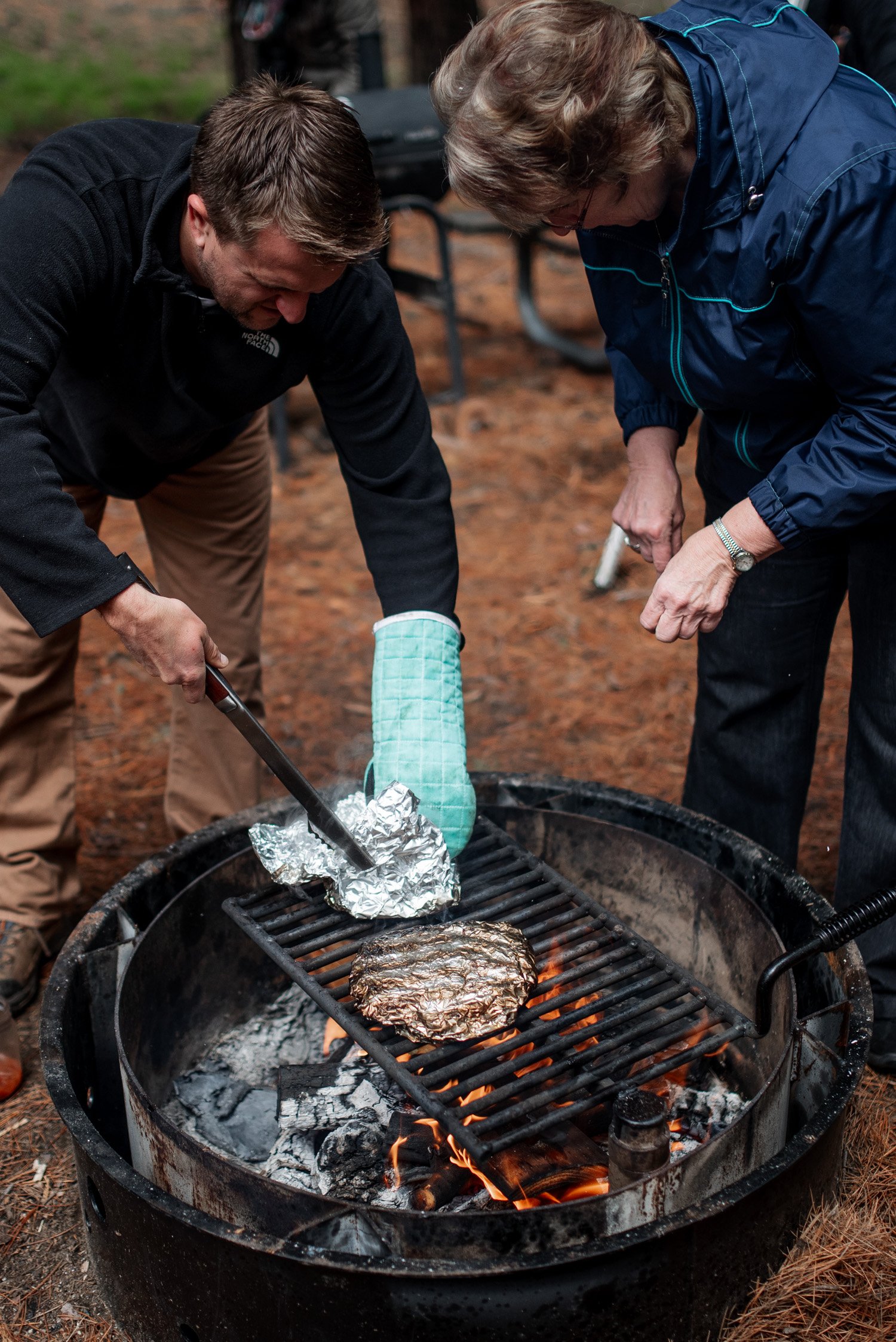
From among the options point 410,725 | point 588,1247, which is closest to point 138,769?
point 410,725

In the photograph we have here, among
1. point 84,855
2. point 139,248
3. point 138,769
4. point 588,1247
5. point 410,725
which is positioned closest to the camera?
point 588,1247

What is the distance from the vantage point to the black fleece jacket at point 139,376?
211 cm

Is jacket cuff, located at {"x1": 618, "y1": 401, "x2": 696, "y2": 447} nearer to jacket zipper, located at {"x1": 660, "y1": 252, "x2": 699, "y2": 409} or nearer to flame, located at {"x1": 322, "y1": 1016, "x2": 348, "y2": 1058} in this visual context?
jacket zipper, located at {"x1": 660, "y1": 252, "x2": 699, "y2": 409}

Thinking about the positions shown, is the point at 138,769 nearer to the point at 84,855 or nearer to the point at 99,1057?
the point at 84,855

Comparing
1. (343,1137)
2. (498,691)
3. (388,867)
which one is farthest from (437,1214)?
(498,691)

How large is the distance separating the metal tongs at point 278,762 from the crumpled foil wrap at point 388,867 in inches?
1.1

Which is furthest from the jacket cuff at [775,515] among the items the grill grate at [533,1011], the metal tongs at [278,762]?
the metal tongs at [278,762]

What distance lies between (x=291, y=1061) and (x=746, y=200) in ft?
6.89

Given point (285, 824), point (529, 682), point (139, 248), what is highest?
point (139, 248)

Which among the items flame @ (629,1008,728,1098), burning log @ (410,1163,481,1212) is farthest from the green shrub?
burning log @ (410,1163,481,1212)

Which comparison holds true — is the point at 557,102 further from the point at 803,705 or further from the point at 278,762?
the point at 803,705

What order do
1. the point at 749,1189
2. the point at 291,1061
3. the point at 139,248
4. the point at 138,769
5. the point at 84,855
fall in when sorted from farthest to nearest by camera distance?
the point at 138,769, the point at 84,855, the point at 291,1061, the point at 139,248, the point at 749,1189

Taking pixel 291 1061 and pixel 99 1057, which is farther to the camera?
pixel 291 1061

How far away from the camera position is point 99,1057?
8.42ft
